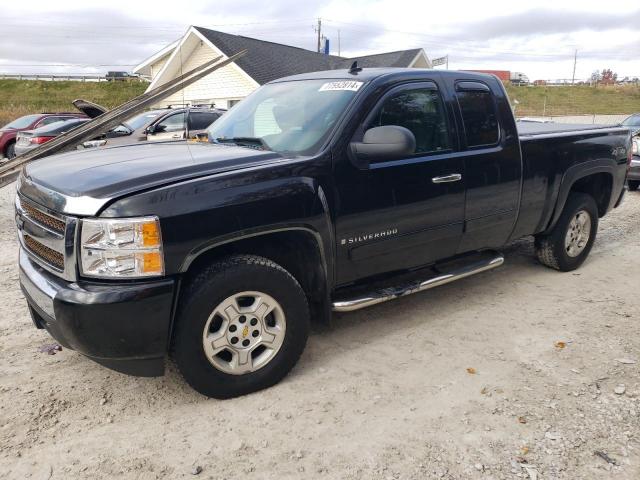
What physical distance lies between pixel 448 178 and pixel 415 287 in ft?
2.77

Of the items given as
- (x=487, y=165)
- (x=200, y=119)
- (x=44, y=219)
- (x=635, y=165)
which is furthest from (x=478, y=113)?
(x=200, y=119)

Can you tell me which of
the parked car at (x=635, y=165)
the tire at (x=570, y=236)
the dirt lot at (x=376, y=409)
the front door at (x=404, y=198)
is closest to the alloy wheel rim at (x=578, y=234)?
the tire at (x=570, y=236)

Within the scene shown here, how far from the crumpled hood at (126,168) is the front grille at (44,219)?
75mm

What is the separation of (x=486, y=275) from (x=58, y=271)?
4.10 metres

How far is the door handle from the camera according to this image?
3.95 meters

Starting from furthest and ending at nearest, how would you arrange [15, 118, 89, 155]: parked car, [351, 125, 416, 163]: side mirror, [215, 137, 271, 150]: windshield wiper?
[15, 118, 89, 155]: parked car
[215, 137, 271, 150]: windshield wiper
[351, 125, 416, 163]: side mirror

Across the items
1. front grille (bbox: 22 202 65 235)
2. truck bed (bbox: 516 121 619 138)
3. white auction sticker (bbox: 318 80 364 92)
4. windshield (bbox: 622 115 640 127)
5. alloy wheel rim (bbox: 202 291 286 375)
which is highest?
white auction sticker (bbox: 318 80 364 92)

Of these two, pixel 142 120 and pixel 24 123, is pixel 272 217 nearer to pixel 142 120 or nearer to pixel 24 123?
pixel 142 120

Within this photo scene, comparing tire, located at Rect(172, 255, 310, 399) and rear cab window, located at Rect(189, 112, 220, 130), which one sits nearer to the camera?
tire, located at Rect(172, 255, 310, 399)

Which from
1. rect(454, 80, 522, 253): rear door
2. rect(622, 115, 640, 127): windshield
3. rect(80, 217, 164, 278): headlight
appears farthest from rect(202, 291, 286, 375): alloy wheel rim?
rect(622, 115, 640, 127): windshield

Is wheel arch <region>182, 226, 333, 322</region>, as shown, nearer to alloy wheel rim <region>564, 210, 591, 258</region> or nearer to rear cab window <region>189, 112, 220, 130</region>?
alloy wheel rim <region>564, 210, 591, 258</region>

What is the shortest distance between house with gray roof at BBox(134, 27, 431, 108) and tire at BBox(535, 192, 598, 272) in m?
17.2

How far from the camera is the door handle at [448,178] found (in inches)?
156

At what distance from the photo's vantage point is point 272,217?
3.12 meters
